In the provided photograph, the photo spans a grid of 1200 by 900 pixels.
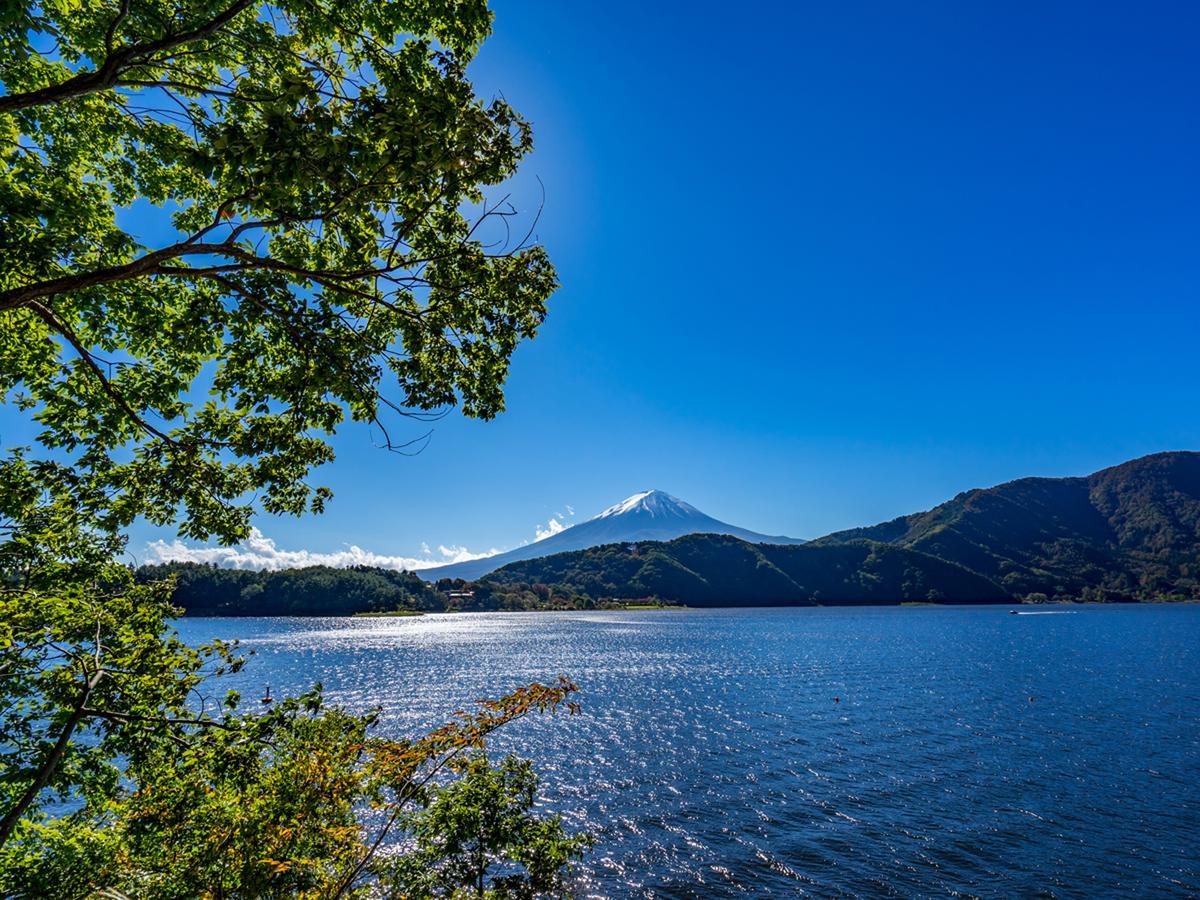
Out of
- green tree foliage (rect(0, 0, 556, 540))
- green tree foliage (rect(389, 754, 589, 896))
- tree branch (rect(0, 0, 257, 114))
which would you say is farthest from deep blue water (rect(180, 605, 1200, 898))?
tree branch (rect(0, 0, 257, 114))

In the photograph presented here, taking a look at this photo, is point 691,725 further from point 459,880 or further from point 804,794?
point 459,880

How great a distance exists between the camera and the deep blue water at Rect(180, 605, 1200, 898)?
68.8 ft

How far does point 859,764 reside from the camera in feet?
106

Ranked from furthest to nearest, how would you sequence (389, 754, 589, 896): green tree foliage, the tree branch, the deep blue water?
the deep blue water < (389, 754, 589, 896): green tree foliage < the tree branch

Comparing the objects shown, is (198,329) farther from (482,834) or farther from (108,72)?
(482,834)

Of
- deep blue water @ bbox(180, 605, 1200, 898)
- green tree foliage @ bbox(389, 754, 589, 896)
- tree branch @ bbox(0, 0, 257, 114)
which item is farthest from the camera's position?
deep blue water @ bbox(180, 605, 1200, 898)

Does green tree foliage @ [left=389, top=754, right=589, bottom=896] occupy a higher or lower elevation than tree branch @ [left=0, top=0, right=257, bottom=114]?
lower

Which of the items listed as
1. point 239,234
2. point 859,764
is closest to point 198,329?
point 239,234

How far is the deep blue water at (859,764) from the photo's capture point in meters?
21.0

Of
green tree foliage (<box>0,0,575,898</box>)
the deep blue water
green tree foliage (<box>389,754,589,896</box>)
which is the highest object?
green tree foliage (<box>0,0,575,898</box>)

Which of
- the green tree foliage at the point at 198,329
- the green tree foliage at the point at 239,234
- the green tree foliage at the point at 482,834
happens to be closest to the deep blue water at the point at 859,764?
the green tree foliage at the point at 482,834

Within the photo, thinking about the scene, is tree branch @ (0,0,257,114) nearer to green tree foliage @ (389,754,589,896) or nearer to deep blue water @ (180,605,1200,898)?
green tree foliage @ (389,754,589,896)

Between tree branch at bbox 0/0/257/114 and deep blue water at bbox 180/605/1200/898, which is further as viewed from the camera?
deep blue water at bbox 180/605/1200/898

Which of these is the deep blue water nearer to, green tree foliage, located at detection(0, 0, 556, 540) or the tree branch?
green tree foliage, located at detection(0, 0, 556, 540)
